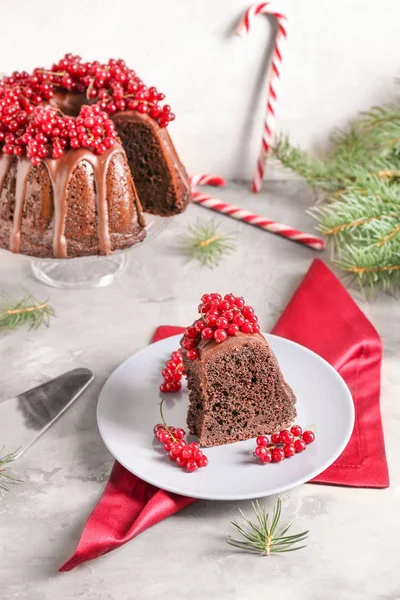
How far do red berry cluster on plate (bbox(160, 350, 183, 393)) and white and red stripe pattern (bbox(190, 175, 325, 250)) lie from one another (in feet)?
2.20

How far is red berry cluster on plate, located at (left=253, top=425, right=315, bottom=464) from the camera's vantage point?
136 centimetres

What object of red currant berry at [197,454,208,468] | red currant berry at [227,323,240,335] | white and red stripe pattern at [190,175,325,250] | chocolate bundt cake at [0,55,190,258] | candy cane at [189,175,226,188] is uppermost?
chocolate bundt cake at [0,55,190,258]

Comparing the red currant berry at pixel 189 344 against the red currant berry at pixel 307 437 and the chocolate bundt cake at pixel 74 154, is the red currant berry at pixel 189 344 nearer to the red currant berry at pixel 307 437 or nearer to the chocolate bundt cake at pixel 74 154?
the red currant berry at pixel 307 437

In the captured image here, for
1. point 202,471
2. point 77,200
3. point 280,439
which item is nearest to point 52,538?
point 202,471

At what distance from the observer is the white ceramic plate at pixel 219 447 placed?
4.33 ft

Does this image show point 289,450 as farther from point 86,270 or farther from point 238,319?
point 86,270

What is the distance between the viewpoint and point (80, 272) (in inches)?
78.3

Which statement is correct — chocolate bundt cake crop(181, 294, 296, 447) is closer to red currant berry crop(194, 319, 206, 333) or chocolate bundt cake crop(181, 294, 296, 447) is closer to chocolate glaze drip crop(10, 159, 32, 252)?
red currant berry crop(194, 319, 206, 333)

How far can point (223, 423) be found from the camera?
142 centimetres

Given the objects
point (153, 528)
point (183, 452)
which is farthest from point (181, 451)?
point (153, 528)

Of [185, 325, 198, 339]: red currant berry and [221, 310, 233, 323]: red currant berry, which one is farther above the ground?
[221, 310, 233, 323]: red currant berry

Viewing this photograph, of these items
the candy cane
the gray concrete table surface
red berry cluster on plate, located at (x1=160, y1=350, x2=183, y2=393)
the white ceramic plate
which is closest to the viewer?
the gray concrete table surface

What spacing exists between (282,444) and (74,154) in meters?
0.73

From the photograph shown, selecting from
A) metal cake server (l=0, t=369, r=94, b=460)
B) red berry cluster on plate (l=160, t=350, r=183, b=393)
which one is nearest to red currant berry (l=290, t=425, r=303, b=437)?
red berry cluster on plate (l=160, t=350, r=183, b=393)
